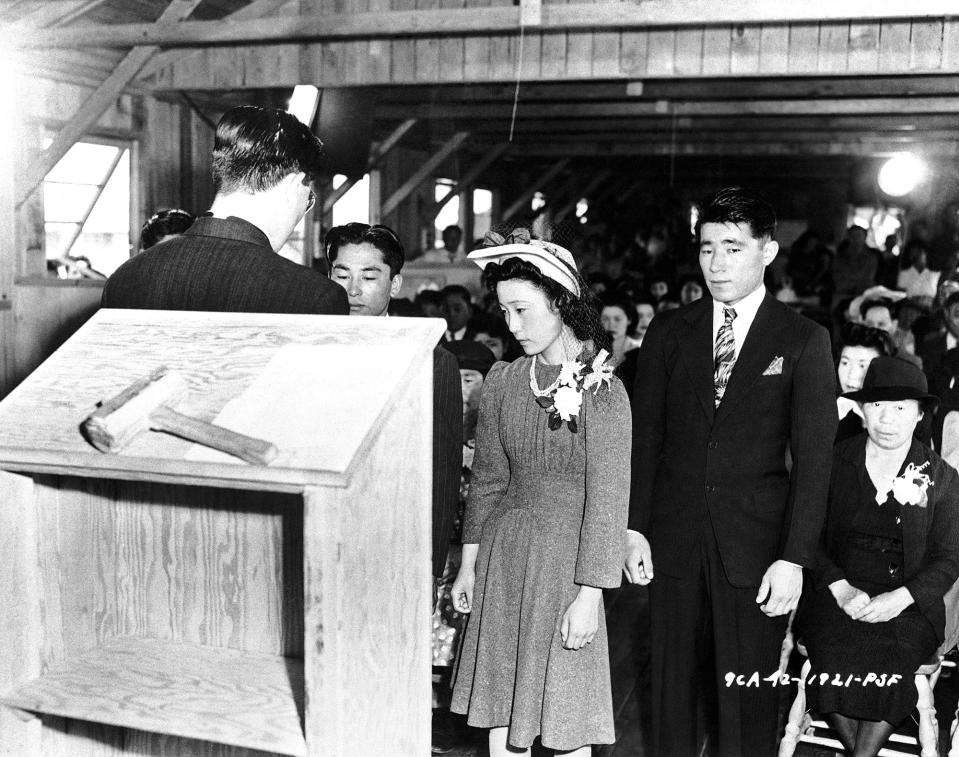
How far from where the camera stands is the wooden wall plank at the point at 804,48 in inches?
227

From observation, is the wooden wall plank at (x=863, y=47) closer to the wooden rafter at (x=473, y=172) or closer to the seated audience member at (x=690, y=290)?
the seated audience member at (x=690, y=290)

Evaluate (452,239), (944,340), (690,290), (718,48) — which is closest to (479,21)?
(718,48)

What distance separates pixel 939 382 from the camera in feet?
13.6

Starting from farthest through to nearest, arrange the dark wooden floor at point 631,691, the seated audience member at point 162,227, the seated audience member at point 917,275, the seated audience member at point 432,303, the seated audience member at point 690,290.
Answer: the seated audience member at point 917,275 < the seated audience member at point 690,290 < the seated audience member at point 432,303 < the seated audience member at point 162,227 < the dark wooden floor at point 631,691

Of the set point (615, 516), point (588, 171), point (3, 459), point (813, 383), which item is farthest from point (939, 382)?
point (588, 171)

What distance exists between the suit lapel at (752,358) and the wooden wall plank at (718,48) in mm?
3685

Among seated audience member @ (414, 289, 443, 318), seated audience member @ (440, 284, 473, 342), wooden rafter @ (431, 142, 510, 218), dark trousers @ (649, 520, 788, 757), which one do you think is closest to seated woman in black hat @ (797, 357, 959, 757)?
dark trousers @ (649, 520, 788, 757)

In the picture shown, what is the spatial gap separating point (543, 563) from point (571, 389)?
15.9 inches

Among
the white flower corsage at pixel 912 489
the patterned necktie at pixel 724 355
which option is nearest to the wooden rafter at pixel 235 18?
the patterned necktie at pixel 724 355

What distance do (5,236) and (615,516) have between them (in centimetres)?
458

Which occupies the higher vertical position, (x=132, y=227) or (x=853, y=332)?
(x=132, y=227)

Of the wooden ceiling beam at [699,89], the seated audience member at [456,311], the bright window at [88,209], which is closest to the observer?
the seated audience member at [456,311]

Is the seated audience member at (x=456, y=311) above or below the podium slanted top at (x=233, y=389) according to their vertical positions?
above

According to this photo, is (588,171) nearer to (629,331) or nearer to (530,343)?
(629,331)
